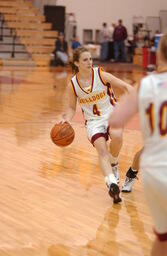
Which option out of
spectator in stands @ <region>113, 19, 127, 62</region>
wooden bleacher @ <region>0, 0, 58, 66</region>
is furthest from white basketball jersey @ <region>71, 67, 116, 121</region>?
spectator in stands @ <region>113, 19, 127, 62</region>

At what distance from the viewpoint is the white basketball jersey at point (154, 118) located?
8.88ft

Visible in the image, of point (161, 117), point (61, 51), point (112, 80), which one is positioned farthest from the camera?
point (61, 51)

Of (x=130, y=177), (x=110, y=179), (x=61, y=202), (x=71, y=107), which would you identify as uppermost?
(x=71, y=107)

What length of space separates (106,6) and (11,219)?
84.0 feet

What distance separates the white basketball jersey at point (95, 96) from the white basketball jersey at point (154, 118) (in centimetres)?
309

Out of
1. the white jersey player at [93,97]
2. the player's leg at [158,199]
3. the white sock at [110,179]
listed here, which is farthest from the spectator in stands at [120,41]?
the player's leg at [158,199]

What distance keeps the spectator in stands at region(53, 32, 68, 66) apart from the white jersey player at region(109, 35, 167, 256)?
21170mm

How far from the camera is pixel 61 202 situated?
Result: 5.51m

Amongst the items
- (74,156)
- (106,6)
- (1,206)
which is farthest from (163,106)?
(106,6)

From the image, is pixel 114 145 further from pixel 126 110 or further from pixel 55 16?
pixel 55 16

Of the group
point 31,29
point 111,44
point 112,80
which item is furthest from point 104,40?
point 112,80

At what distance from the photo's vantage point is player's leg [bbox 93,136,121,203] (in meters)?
5.37

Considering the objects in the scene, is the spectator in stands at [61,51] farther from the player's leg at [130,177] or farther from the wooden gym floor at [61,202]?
the player's leg at [130,177]

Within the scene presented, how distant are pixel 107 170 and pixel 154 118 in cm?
280
